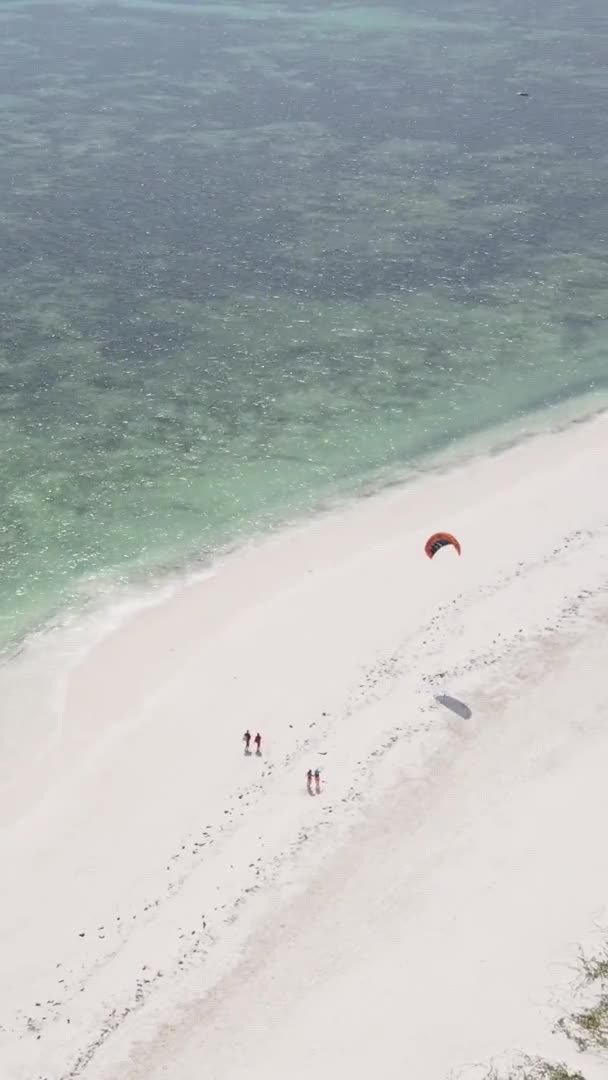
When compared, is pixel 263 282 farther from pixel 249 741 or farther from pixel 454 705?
pixel 249 741

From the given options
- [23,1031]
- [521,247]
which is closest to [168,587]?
[23,1031]

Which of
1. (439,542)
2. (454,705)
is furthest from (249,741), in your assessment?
(439,542)

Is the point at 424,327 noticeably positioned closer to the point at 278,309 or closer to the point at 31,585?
the point at 278,309

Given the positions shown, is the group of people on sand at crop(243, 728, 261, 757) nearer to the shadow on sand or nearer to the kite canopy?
the shadow on sand

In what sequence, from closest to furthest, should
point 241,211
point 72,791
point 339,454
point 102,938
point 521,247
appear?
point 102,938 < point 72,791 < point 339,454 < point 521,247 < point 241,211

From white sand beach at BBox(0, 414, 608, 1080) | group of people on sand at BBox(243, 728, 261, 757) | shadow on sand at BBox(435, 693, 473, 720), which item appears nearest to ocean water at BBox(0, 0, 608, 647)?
white sand beach at BBox(0, 414, 608, 1080)

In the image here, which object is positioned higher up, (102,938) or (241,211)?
(241,211)

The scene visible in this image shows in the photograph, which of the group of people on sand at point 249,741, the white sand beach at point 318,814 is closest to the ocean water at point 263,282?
the white sand beach at point 318,814
